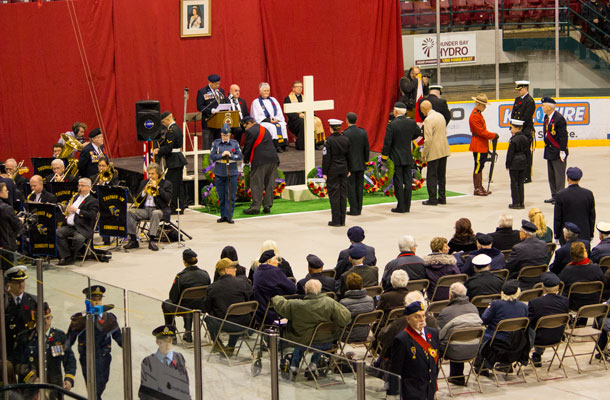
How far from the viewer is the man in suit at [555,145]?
16.3 meters

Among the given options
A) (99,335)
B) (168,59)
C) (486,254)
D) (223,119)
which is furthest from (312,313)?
(168,59)

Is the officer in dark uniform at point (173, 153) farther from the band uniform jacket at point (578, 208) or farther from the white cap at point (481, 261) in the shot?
the white cap at point (481, 261)

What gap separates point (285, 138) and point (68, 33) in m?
4.68

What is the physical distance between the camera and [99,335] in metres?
7.85

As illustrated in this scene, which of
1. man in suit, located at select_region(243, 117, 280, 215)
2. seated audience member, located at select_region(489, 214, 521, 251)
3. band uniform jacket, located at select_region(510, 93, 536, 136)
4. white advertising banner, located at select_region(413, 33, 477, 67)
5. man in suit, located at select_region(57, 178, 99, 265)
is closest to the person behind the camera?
seated audience member, located at select_region(489, 214, 521, 251)

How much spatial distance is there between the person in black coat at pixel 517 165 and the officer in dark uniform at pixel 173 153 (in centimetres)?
524

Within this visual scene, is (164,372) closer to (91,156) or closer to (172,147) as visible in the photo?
(91,156)

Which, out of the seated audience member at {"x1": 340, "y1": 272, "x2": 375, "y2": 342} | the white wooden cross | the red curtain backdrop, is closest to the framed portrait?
the red curtain backdrop

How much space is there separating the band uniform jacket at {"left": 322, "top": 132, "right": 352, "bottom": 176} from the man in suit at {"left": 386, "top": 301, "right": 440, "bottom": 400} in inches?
302

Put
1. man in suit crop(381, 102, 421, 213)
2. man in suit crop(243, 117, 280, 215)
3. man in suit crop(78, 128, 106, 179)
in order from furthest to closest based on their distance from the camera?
man in suit crop(381, 102, 421, 213)
man in suit crop(243, 117, 280, 215)
man in suit crop(78, 128, 106, 179)

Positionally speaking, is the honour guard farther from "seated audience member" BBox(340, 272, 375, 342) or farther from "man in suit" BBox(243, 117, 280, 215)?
"man in suit" BBox(243, 117, 280, 215)

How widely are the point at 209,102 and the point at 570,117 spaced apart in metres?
8.94

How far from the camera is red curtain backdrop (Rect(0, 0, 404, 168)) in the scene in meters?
19.3

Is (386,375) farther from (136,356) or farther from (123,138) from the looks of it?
(123,138)
